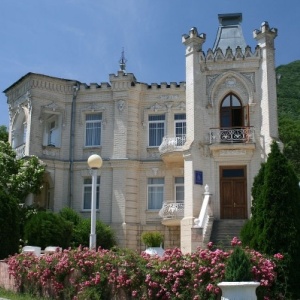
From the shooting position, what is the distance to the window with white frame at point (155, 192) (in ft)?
91.7

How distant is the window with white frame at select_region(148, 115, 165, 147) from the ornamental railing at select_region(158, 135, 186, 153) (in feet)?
4.50

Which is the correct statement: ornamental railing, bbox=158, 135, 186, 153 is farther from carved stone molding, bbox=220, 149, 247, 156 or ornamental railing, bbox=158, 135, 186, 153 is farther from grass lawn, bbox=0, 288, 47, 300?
grass lawn, bbox=0, 288, 47, 300

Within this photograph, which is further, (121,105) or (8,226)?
(121,105)

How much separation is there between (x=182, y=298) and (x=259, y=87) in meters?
15.7

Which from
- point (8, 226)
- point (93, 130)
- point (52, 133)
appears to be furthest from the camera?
point (52, 133)

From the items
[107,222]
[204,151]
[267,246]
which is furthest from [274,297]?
[107,222]

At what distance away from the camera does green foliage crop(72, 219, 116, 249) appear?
81.5 feet

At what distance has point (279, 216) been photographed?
47.6ft

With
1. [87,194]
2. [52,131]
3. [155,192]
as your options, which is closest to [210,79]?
[155,192]

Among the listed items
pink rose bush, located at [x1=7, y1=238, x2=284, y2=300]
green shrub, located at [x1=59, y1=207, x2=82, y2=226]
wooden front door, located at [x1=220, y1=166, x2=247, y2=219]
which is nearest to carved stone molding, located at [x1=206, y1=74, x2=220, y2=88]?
wooden front door, located at [x1=220, y1=166, x2=247, y2=219]

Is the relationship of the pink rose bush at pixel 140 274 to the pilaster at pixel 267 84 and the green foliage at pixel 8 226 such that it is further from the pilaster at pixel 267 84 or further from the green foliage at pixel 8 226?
the pilaster at pixel 267 84

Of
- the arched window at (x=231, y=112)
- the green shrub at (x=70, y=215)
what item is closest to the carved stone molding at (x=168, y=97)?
the arched window at (x=231, y=112)

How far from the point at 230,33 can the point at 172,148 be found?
22.8 ft

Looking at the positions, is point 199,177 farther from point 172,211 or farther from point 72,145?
point 72,145
